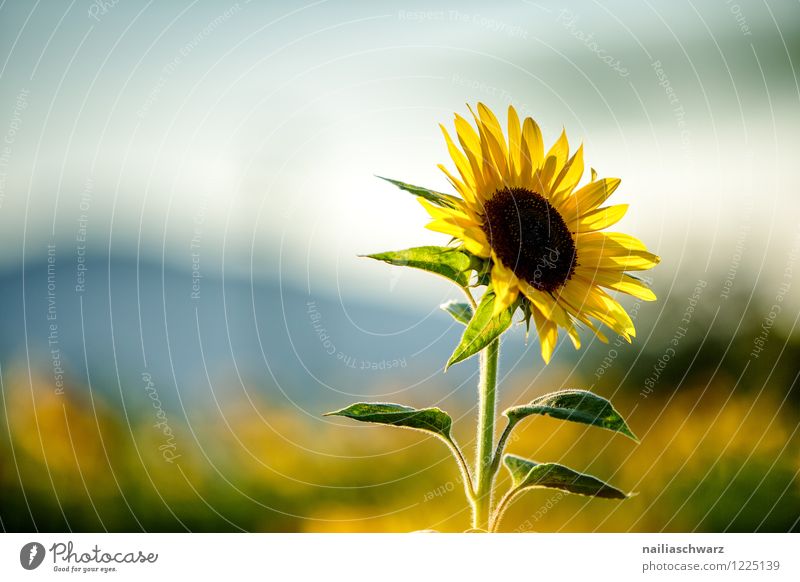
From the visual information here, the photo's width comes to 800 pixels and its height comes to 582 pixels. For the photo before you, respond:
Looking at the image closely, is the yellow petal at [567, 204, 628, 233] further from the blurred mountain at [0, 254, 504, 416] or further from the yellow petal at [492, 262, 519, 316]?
the blurred mountain at [0, 254, 504, 416]

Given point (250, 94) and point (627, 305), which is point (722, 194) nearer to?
point (627, 305)

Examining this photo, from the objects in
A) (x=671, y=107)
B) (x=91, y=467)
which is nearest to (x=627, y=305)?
(x=671, y=107)

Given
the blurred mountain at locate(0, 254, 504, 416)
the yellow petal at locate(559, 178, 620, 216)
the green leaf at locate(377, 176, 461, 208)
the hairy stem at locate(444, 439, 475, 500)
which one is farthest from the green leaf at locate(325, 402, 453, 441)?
the blurred mountain at locate(0, 254, 504, 416)
